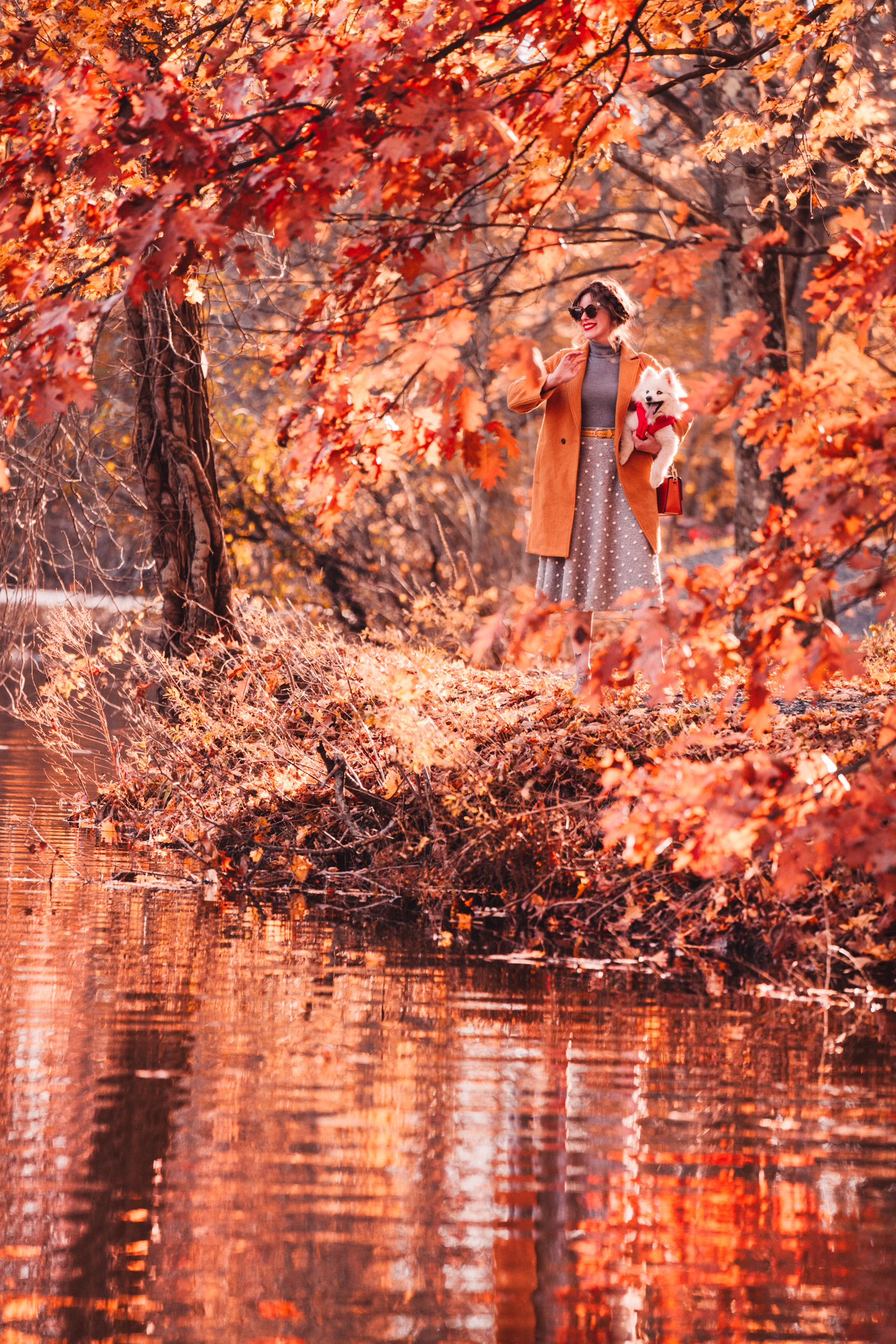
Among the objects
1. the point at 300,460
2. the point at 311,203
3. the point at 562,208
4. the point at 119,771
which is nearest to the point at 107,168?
the point at 311,203

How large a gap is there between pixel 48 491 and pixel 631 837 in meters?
5.69

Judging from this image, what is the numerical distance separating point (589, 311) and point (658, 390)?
1.69 ft

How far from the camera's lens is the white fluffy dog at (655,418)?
7652 mm

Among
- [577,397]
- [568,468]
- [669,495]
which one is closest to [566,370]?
[577,397]

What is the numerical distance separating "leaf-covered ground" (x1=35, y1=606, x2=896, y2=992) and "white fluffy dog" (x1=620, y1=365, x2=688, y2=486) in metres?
1.15

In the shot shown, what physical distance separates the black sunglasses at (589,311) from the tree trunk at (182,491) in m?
3.49

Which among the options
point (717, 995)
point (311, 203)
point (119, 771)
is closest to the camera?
point (311, 203)

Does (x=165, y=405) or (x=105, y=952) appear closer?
(x=105, y=952)

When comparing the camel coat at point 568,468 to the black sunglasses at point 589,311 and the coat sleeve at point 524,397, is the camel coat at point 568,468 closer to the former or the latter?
the black sunglasses at point 589,311

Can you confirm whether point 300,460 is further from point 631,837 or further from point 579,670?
point 579,670

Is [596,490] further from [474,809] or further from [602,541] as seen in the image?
[474,809]

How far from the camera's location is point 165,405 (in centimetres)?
1068

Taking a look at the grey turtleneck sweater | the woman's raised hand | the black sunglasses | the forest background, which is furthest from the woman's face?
the forest background

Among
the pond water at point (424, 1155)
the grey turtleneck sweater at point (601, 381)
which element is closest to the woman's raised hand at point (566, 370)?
the grey turtleneck sweater at point (601, 381)
